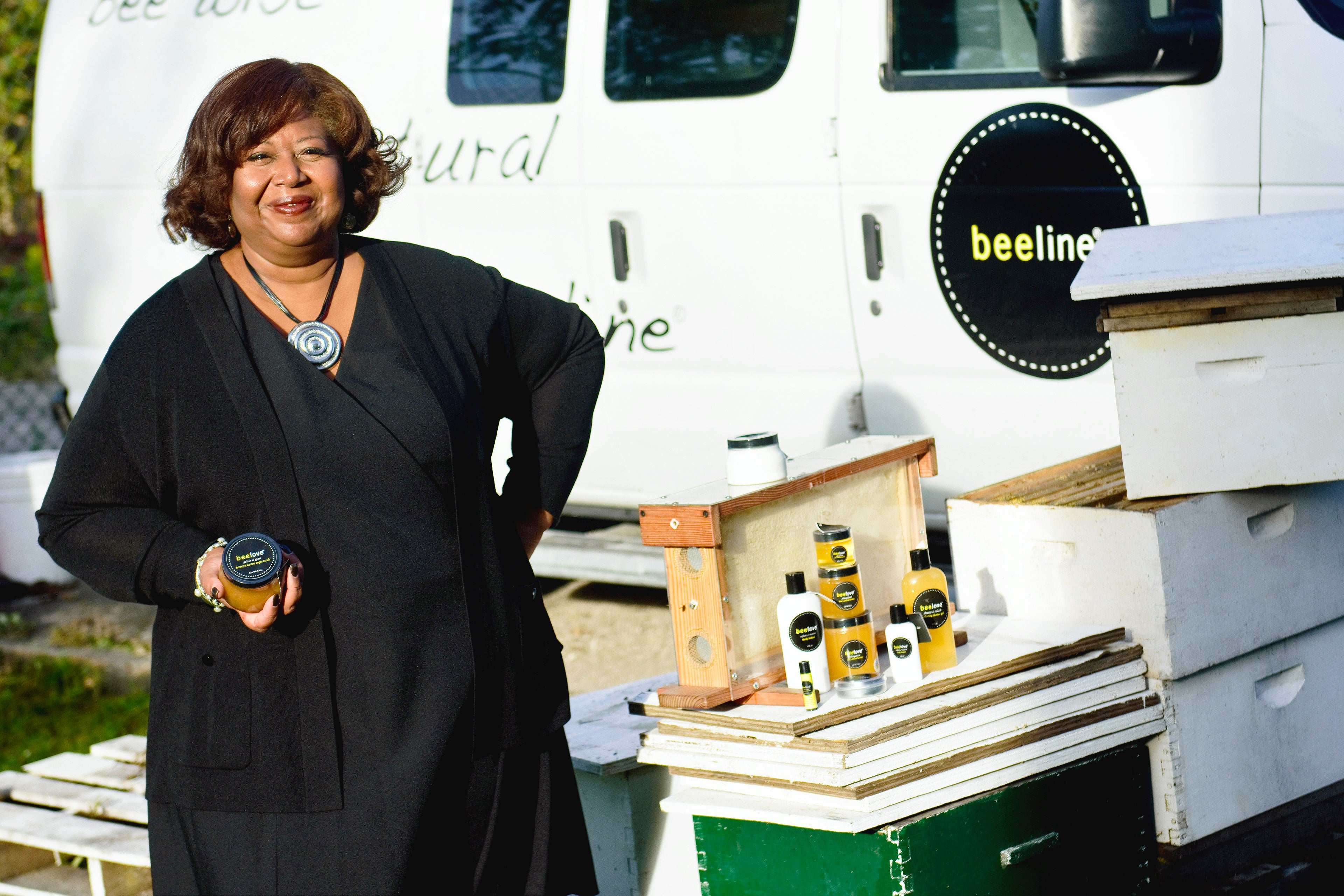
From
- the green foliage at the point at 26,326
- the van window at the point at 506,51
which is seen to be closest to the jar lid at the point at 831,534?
the van window at the point at 506,51

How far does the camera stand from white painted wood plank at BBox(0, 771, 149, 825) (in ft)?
11.2

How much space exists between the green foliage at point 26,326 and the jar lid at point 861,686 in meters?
10.8

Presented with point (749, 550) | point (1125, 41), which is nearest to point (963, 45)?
point (1125, 41)

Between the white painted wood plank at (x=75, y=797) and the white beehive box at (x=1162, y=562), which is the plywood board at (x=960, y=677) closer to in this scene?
the white beehive box at (x=1162, y=562)

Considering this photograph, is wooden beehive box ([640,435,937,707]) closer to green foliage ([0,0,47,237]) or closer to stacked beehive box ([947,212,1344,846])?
stacked beehive box ([947,212,1344,846])

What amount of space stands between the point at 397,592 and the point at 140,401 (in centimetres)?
46

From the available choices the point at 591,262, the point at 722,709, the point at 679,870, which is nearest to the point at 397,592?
the point at 722,709

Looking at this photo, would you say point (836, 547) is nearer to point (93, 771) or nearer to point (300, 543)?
point (300, 543)

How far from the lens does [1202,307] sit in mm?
2863

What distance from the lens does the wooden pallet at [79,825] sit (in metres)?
3.22

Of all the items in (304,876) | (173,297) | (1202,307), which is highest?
(173,297)

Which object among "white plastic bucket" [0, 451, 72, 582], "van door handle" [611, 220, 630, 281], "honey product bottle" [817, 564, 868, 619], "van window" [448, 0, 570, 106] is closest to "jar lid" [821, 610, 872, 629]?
"honey product bottle" [817, 564, 868, 619]

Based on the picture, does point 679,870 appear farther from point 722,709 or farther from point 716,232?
point 716,232

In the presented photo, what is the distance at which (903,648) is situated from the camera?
2.75 m
